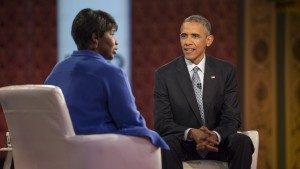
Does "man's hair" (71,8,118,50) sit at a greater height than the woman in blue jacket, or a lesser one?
greater

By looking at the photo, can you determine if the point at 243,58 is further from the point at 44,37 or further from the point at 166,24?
the point at 44,37

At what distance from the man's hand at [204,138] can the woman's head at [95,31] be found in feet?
2.14

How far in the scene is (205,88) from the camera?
318 cm

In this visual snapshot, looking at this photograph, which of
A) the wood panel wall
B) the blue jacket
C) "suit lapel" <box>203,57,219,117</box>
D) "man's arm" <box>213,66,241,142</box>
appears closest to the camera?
the blue jacket

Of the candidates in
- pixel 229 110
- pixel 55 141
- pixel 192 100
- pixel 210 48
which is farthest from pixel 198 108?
pixel 210 48

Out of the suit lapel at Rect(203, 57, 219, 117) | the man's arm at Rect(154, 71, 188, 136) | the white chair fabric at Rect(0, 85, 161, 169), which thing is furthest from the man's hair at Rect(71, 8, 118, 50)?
the suit lapel at Rect(203, 57, 219, 117)

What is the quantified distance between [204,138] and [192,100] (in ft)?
0.97

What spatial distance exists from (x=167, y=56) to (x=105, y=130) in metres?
4.39

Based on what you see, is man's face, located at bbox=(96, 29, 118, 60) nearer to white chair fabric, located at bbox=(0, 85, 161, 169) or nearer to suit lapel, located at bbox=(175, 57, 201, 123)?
white chair fabric, located at bbox=(0, 85, 161, 169)

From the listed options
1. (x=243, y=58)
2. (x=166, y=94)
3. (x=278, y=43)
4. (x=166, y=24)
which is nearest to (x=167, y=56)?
(x=166, y=24)

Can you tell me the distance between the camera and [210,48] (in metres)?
6.70

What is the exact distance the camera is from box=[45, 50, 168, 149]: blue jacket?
7.97ft

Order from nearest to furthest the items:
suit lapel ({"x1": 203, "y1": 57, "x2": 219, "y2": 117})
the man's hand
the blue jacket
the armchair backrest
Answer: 1. the armchair backrest
2. the blue jacket
3. the man's hand
4. suit lapel ({"x1": 203, "y1": 57, "x2": 219, "y2": 117})

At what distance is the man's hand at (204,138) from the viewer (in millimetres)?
2920
